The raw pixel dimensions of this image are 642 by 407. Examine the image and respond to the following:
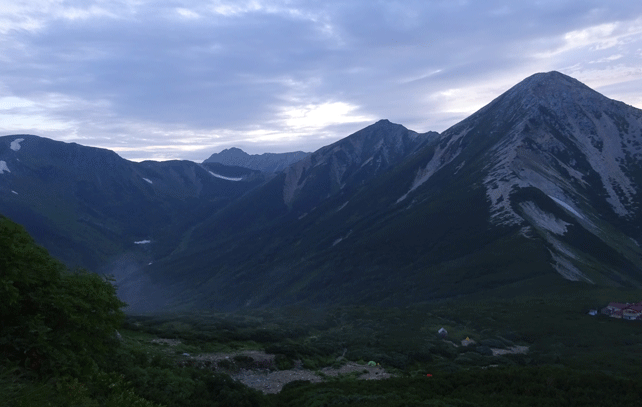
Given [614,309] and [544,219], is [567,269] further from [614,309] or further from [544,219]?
[614,309]

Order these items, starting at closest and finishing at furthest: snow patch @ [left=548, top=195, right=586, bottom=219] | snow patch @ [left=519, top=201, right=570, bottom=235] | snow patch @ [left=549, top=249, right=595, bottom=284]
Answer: snow patch @ [left=549, top=249, right=595, bottom=284], snow patch @ [left=519, top=201, right=570, bottom=235], snow patch @ [left=548, top=195, right=586, bottom=219]

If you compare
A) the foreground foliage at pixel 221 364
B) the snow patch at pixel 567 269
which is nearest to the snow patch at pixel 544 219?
the snow patch at pixel 567 269

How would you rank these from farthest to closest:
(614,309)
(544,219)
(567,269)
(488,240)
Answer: (544,219) → (488,240) → (567,269) → (614,309)

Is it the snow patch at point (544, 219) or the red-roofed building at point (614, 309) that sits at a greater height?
the snow patch at point (544, 219)

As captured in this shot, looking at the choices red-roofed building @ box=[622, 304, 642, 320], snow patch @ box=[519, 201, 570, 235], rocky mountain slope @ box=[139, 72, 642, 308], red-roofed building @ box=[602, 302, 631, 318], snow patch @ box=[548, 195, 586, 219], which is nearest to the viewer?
red-roofed building @ box=[622, 304, 642, 320]

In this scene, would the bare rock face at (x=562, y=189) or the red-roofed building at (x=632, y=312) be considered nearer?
the red-roofed building at (x=632, y=312)

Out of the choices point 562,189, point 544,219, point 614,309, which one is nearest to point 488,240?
point 544,219

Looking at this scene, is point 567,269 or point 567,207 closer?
point 567,269

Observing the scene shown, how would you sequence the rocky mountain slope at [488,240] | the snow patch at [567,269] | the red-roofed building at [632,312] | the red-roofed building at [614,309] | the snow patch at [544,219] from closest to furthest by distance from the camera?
the red-roofed building at [632,312] < the red-roofed building at [614,309] < the snow patch at [567,269] < the rocky mountain slope at [488,240] < the snow patch at [544,219]

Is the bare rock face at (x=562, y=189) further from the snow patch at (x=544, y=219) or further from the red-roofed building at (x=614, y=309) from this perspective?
the red-roofed building at (x=614, y=309)

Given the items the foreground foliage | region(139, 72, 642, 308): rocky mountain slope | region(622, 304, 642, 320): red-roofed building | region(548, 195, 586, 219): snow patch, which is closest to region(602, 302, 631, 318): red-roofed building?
region(622, 304, 642, 320): red-roofed building

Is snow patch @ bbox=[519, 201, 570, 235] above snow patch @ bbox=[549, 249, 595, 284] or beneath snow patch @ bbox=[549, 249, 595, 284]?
above

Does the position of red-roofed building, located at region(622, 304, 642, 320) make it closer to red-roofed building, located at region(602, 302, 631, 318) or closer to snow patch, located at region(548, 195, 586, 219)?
red-roofed building, located at region(602, 302, 631, 318)
